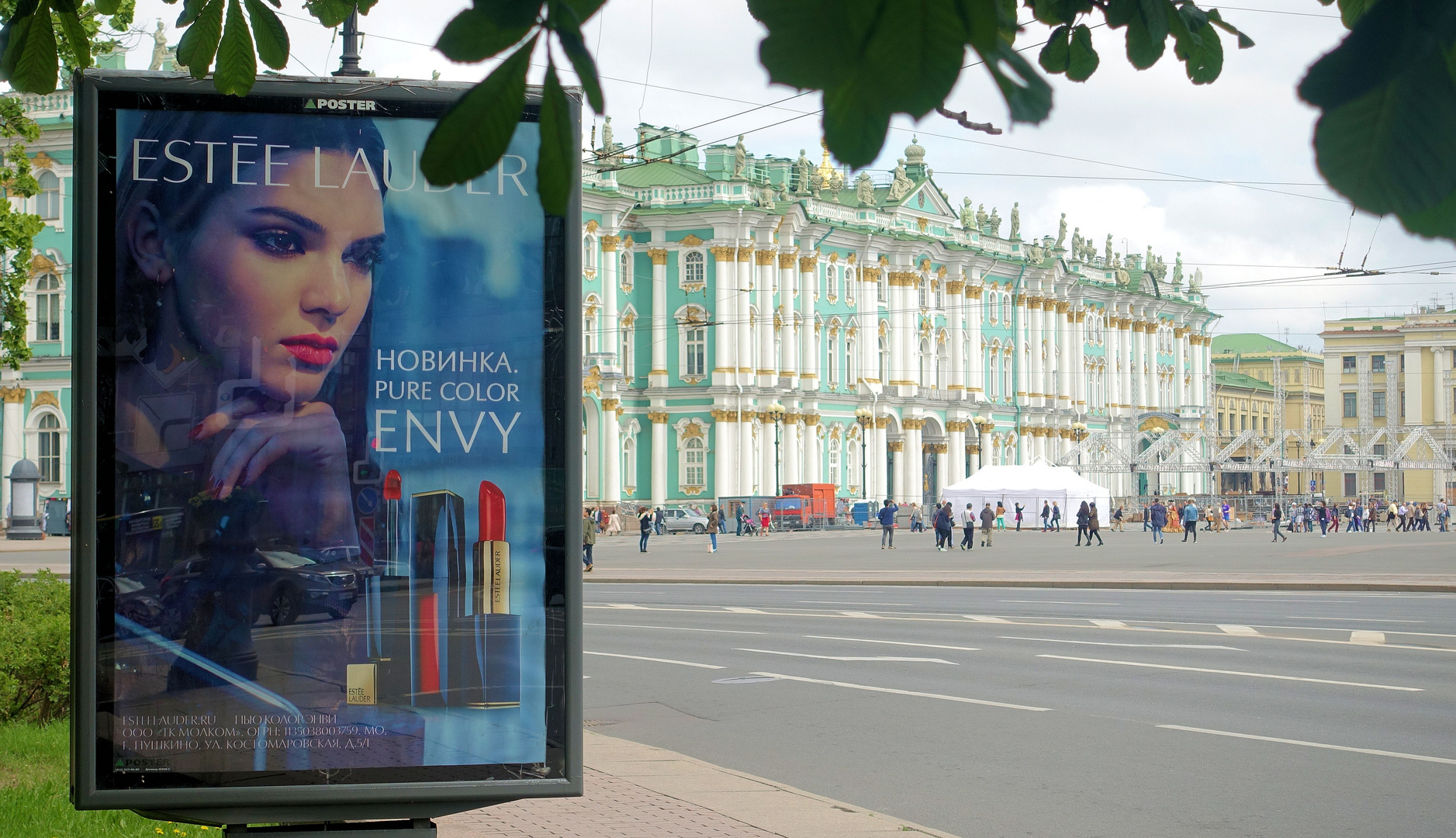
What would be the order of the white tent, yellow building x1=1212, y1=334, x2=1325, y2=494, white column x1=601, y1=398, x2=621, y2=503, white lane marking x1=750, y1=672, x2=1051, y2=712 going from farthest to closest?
yellow building x1=1212, y1=334, x2=1325, y2=494 → white column x1=601, y1=398, x2=621, y2=503 → the white tent → white lane marking x1=750, y1=672, x2=1051, y2=712

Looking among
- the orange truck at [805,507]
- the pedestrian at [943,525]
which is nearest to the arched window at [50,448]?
the orange truck at [805,507]

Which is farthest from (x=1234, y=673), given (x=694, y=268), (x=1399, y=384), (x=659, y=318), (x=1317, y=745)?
(x=1399, y=384)

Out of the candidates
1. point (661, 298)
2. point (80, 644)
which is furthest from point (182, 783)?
point (661, 298)

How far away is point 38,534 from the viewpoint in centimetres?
4744

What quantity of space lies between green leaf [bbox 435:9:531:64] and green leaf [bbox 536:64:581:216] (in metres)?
0.12

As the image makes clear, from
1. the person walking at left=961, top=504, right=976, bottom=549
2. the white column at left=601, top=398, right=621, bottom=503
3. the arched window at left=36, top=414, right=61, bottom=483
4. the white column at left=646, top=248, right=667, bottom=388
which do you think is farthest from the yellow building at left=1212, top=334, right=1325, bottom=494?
the arched window at left=36, top=414, right=61, bottom=483

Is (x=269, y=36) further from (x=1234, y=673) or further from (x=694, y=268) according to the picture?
(x=694, y=268)

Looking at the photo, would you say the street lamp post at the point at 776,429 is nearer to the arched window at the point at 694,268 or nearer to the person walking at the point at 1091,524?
the arched window at the point at 694,268

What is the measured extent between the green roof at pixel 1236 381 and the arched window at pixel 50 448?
296 feet

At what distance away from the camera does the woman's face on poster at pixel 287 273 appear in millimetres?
5211

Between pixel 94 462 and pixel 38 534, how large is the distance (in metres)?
46.6

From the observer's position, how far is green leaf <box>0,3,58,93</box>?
13.3ft

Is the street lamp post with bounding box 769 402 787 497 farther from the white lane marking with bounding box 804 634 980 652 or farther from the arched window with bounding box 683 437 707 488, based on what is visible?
the white lane marking with bounding box 804 634 980 652

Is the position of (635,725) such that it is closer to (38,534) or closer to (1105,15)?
(1105,15)
